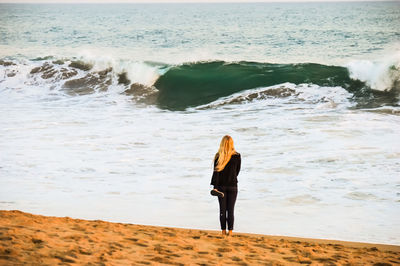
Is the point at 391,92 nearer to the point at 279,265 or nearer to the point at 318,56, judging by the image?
Answer: the point at 318,56

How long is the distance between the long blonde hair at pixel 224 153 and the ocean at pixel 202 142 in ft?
3.56

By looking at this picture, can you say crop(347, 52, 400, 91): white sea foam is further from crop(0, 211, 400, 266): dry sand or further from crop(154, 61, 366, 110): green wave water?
crop(0, 211, 400, 266): dry sand

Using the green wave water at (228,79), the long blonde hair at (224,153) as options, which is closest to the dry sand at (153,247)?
the long blonde hair at (224,153)

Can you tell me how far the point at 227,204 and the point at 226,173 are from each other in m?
0.38

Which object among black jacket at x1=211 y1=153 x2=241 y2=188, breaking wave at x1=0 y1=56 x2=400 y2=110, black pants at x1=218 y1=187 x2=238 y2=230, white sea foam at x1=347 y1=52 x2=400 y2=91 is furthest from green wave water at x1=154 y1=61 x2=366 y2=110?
black jacket at x1=211 y1=153 x2=241 y2=188

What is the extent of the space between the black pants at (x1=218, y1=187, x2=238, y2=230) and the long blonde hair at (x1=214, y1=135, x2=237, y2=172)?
0.27 m

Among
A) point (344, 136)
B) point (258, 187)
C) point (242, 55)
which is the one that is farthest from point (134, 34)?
point (258, 187)

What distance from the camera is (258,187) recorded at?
8.52 m

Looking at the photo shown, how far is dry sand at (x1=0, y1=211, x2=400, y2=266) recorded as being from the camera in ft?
15.6

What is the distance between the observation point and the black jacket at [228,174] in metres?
5.84

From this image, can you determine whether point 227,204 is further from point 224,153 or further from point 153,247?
point 153,247

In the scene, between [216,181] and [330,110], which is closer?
[216,181]

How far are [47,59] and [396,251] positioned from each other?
81.5 ft

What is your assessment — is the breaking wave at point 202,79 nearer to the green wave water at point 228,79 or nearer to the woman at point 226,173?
the green wave water at point 228,79
